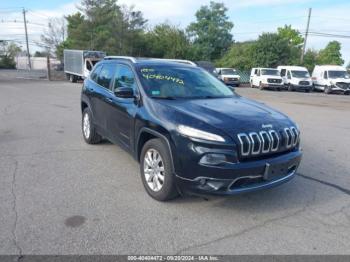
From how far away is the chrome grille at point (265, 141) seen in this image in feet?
12.3

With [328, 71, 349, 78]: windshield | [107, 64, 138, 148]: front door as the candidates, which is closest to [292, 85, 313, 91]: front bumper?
[328, 71, 349, 78]: windshield

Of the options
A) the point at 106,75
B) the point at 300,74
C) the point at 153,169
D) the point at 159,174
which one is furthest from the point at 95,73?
the point at 300,74

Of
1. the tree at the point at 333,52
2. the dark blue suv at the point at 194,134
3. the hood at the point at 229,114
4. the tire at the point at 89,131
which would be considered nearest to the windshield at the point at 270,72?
the tire at the point at 89,131

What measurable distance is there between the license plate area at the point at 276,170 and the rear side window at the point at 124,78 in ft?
7.09

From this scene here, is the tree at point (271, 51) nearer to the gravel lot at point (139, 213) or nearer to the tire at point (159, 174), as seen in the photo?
the gravel lot at point (139, 213)

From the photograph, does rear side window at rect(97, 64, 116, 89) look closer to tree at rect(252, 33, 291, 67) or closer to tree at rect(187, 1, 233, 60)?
tree at rect(252, 33, 291, 67)

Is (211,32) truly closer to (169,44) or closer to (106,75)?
(169,44)

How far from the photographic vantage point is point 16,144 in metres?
6.99

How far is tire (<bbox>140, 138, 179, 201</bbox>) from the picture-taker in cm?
402

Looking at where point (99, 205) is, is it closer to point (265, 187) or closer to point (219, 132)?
point (219, 132)

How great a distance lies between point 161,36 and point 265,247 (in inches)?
2030

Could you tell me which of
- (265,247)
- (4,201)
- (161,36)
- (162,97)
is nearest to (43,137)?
(4,201)

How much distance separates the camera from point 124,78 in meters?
5.40

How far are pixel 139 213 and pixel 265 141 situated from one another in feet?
5.42
